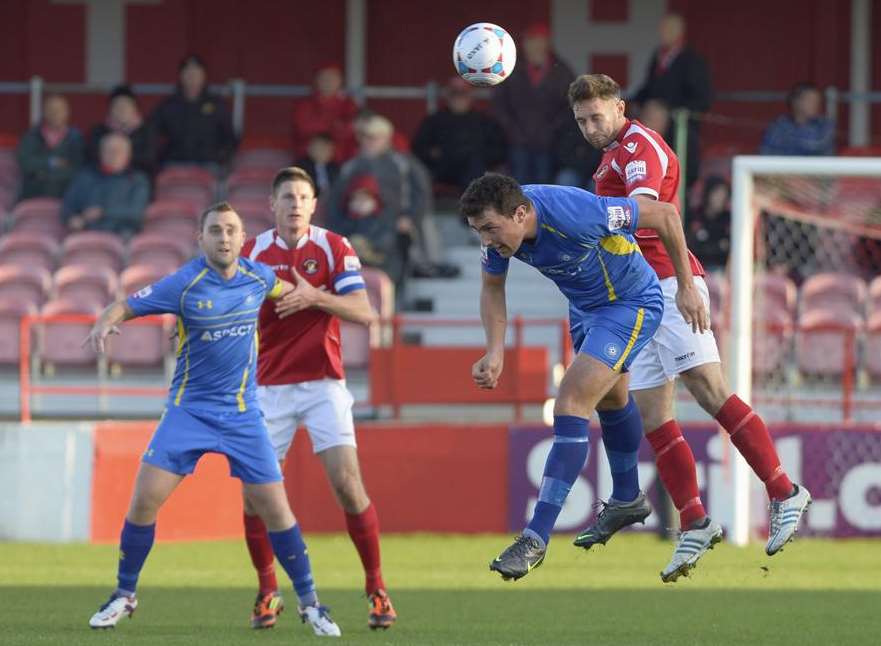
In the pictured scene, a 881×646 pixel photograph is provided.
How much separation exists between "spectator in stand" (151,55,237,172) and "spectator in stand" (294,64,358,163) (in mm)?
700

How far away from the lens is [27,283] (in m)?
17.1

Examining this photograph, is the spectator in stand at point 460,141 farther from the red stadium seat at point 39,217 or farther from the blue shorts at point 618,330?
the blue shorts at point 618,330

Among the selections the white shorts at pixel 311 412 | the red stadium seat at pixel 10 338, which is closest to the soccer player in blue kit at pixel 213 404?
the white shorts at pixel 311 412

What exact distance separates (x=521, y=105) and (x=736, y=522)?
16.2 ft

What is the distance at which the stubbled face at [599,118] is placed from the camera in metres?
9.03

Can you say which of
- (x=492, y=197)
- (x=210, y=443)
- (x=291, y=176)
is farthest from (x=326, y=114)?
(x=492, y=197)

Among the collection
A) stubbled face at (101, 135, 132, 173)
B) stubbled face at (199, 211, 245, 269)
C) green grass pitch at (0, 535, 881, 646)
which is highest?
stubbled face at (101, 135, 132, 173)

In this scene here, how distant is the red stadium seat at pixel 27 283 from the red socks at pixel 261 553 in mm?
7065

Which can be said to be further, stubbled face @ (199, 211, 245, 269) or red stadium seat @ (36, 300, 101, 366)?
red stadium seat @ (36, 300, 101, 366)

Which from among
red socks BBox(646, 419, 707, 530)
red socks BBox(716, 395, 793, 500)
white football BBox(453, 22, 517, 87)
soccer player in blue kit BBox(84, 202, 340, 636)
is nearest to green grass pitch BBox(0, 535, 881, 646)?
soccer player in blue kit BBox(84, 202, 340, 636)

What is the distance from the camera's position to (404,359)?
603 inches

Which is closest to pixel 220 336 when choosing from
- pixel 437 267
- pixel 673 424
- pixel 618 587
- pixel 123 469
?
pixel 673 424

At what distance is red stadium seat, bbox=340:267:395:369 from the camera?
1605cm

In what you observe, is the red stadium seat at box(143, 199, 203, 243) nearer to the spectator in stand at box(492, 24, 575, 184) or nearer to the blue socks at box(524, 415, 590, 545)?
the spectator in stand at box(492, 24, 575, 184)
